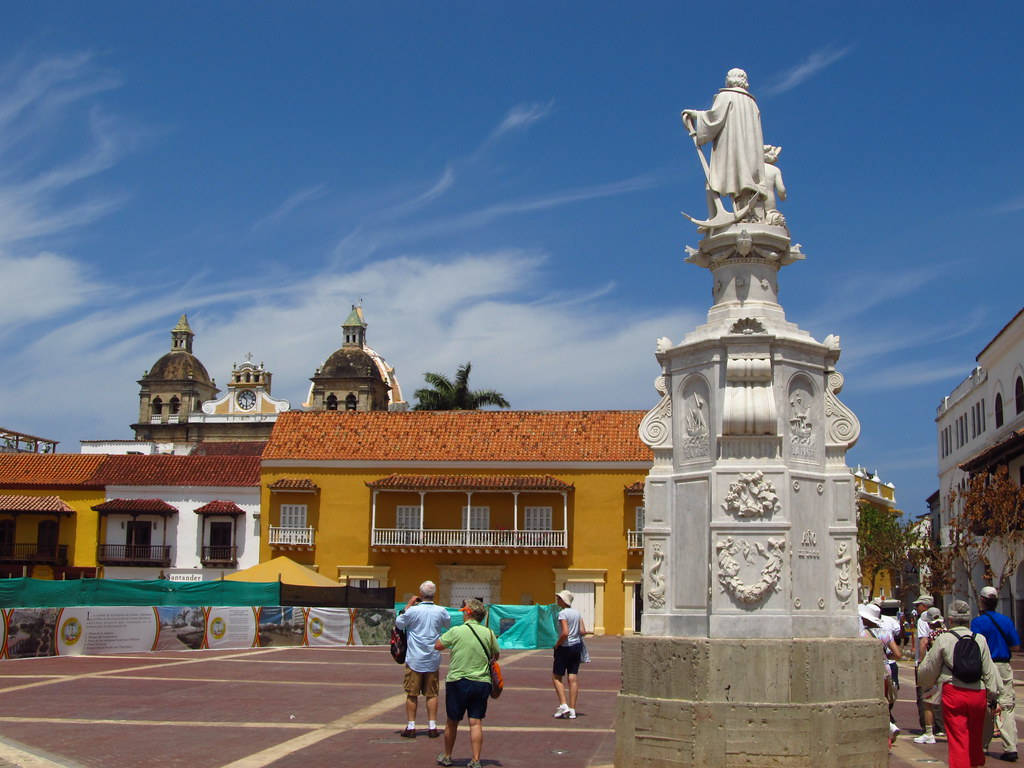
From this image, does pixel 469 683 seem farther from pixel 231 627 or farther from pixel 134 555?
pixel 134 555

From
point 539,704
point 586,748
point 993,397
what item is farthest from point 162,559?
point 586,748

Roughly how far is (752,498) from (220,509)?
41230 millimetres

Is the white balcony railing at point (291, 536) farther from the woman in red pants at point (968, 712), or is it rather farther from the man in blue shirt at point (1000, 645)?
the woman in red pants at point (968, 712)

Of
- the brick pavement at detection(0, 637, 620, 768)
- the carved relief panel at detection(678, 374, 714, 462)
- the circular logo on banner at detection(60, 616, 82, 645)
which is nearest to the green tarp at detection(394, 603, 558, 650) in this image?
the brick pavement at detection(0, 637, 620, 768)

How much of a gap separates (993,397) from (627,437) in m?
12.8

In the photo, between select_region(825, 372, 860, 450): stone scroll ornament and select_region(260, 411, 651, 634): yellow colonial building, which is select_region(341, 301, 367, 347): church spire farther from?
select_region(825, 372, 860, 450): stone scroll ornament

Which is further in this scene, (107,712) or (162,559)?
(162,559)

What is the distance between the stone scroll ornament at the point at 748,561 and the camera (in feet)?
27.6

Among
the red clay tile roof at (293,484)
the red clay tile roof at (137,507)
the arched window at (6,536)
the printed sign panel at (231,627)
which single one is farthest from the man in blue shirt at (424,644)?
the arched window at (6,536)

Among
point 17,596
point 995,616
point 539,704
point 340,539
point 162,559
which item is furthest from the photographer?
point 162,559

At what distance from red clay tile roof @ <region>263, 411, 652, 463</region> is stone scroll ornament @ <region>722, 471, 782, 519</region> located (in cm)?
3345

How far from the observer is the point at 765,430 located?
28.3 feet

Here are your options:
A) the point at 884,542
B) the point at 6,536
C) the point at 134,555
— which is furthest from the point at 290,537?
the point at 884,542

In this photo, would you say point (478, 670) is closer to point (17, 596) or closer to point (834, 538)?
point (834, 538)
